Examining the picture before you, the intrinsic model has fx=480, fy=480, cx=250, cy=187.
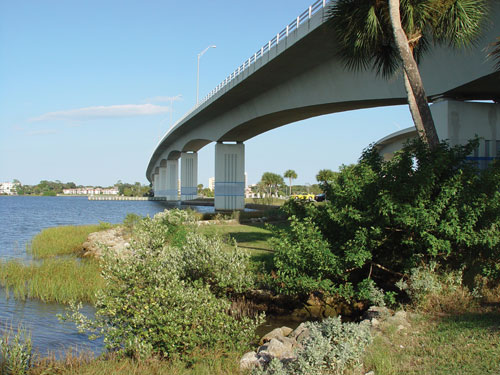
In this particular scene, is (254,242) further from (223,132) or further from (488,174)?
(223,132)

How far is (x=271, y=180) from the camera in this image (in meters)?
112

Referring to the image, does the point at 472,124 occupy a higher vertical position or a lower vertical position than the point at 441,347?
higher

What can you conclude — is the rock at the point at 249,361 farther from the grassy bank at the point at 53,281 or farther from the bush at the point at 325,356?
the grassy bank at the point at 53,281

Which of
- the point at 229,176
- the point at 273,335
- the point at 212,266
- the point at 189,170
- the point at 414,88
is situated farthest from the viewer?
the point at 189,170

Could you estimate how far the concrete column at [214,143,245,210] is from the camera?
45.5m

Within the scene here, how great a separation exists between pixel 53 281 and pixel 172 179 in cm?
7299

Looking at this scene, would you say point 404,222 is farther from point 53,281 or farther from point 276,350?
point 53,281

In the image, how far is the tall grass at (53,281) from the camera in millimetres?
13266

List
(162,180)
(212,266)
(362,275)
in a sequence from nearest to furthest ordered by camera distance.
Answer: (212,266) < (362,275) < (162,180)

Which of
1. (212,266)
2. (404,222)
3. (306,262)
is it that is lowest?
(212,266)

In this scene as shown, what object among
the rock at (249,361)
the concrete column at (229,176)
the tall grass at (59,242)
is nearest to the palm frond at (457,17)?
the rock at (249,361)

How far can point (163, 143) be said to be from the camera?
70062 millimetres

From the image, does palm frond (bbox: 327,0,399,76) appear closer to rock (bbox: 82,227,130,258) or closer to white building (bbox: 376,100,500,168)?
white building (bbox: 376,100,500,168)

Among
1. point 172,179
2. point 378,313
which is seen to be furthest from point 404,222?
point 172,179
